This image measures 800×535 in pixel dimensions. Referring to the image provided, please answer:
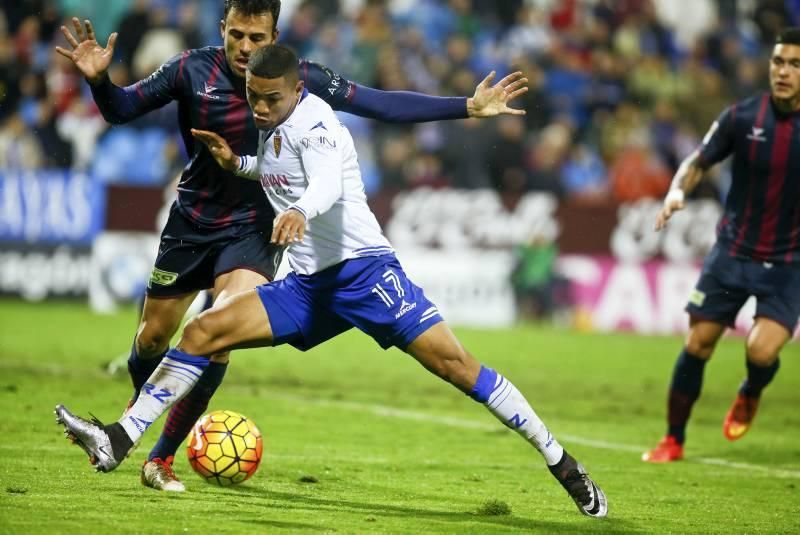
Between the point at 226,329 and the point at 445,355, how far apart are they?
1043mm

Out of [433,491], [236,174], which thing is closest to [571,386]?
[433,491]

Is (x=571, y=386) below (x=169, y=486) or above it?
below

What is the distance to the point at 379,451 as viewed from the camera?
27.8 ft

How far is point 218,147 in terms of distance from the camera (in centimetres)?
650

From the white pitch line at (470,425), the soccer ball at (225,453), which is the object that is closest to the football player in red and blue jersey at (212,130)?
the soccer ball at (225,453)

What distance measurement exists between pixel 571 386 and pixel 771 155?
473 centimetres

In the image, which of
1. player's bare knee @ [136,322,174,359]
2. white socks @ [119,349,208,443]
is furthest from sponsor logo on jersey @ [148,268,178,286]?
white socks @ [119,349,208,443]

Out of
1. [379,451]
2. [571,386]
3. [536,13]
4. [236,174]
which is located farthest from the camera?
[536,13]

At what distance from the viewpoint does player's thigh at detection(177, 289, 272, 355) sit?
6.08 m

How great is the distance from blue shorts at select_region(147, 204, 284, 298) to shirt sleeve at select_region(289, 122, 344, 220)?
958 mm

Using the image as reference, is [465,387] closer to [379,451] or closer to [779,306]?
[379,451]

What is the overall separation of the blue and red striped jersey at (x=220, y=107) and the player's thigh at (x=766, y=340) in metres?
3.01

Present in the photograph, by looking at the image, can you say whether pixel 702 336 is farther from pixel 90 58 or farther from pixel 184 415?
pixel 90 58

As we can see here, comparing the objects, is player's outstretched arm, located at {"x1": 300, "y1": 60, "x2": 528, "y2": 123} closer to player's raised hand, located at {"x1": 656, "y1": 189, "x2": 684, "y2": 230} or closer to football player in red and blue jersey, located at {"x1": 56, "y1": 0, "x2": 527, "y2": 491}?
football player in red and blue jersey, located at {"x1": 56, "y1": 0, "x2": 527, "y2": 491}
